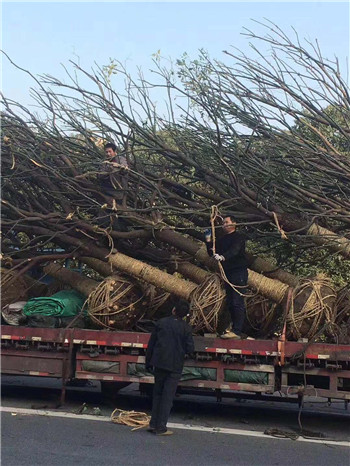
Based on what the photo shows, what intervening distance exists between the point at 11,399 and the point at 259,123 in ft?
17.5

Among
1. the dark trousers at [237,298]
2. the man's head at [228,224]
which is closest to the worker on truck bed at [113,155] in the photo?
the man's head at [228,224]

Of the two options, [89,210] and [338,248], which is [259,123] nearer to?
[338,248]

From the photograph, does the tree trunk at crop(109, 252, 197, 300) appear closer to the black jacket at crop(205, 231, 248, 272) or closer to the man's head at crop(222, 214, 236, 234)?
the black jacket at crop(205, 231, 248, 272)

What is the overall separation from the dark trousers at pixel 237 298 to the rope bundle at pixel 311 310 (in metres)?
0.63

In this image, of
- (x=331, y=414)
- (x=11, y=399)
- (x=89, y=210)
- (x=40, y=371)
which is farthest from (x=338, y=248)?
(x=11, y=399)

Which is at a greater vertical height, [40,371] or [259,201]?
[259,201]

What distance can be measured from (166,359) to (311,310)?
76.5 inches

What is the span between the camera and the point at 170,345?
8.20 m

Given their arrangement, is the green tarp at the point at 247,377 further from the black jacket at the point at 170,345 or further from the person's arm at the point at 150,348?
the person's arm at the point at 150,348

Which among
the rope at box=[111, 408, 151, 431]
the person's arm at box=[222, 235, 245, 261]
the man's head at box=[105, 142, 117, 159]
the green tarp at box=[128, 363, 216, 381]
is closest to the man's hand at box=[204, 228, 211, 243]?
the person's arm at box=[222, 235, 245, 261]

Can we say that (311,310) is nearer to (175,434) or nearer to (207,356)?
(207,356)

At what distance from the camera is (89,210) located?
33.8 ft

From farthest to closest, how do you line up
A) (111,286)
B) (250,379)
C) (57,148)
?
(57,148) → (111,286) → (250,379)

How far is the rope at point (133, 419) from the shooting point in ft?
27.7
